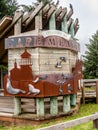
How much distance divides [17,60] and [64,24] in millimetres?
2371

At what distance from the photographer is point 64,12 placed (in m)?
11.1

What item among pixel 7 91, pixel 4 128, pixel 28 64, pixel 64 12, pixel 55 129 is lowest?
pixel 4 128

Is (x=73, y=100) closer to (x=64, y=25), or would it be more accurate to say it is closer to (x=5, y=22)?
(x=64, y=25)

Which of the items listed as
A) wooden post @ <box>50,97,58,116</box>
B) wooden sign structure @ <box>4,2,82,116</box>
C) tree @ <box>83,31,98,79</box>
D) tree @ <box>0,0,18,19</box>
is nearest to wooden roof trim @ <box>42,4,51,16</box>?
wooden sign structure @ <box>4,2,82,116</box>

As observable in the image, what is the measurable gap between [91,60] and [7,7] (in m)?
8.79

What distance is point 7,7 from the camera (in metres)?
23.0

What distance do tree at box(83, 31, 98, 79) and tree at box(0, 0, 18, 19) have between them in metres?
7.61

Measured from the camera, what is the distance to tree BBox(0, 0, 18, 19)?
22469 mm

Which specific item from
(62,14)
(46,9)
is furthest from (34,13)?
(62,14)

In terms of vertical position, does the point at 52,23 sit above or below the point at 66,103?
above

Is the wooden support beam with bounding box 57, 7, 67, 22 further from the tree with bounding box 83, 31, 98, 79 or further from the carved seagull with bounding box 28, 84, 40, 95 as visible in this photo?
the tree with bounding box 83, 31, 98, 79

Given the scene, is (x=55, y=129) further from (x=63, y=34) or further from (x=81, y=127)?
(x=63, y=34)

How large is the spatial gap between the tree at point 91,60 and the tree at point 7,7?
7.61m

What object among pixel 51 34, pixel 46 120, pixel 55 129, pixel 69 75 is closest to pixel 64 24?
pixel 51 34
